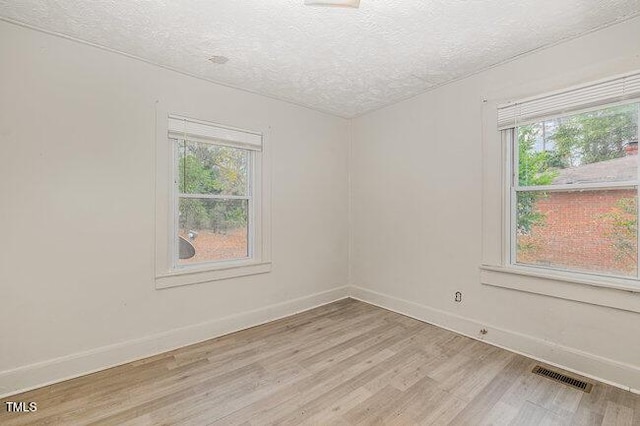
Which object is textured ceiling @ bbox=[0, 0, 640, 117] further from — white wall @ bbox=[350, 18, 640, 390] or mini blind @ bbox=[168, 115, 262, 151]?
mini blind @ bbox=[168, 115, 262, 151]

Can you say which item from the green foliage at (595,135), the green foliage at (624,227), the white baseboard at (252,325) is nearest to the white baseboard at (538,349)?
the white baseboard at (252,325)

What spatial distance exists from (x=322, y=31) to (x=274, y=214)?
2.00m

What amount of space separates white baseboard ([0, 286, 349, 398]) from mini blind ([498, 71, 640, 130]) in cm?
302

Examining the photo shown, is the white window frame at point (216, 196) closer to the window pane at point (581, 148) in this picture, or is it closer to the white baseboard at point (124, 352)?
the white baseboard at point (124, 352)

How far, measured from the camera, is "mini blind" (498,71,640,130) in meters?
2.14

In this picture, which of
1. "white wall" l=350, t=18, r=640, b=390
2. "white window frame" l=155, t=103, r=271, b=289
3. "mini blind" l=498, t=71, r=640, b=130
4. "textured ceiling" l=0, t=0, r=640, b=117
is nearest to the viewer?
"textured ceiling" l=0, t=0, r=640, b=117

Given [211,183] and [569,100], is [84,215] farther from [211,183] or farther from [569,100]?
[569,100]

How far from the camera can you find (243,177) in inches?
134

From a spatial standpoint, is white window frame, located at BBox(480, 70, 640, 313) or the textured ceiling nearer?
the textured ceiling

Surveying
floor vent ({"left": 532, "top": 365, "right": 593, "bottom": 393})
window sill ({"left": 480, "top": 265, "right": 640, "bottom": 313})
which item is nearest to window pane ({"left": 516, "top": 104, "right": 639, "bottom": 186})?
window sill ({"left": 480, "top": 265, "right": 640, "bottom": 313})

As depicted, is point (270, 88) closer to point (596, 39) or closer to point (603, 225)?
point (596, 39)

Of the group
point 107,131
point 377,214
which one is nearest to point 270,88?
point 107,131

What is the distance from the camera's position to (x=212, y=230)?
3.16 metres

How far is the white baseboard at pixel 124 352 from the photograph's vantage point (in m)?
2.16
